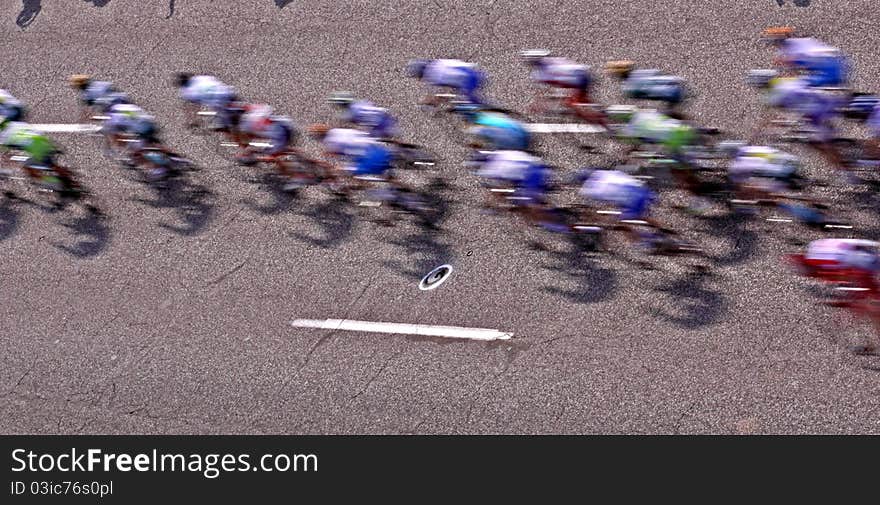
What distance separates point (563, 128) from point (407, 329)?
293 cm

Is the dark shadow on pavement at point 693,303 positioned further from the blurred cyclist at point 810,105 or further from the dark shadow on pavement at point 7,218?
the dark shadow on pavement at point 7,218

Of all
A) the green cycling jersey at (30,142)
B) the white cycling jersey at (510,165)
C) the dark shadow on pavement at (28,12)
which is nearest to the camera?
the white cycling jersey at (510,165)

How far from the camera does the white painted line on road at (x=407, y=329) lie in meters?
9.27

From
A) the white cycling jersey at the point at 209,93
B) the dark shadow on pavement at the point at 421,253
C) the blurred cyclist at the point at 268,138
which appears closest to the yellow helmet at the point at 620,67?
the dark shadow on pavement at the point at 421,253

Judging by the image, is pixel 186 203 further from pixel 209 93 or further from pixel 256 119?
pixel 256 119

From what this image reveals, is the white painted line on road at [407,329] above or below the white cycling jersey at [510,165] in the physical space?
below

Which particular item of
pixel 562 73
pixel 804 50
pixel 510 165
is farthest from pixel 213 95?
pixel 804 50

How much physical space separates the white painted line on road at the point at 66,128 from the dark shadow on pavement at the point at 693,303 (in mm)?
7243

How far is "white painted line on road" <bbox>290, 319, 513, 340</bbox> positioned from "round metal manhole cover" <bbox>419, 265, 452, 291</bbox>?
17.7 inches

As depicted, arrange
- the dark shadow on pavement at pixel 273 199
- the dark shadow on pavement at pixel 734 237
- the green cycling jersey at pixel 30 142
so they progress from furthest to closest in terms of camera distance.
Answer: the dark shadow on pavement at pixel 273 199
the green cycling jersey at pixel 30 142
the dark shadow on pavement at pixel 734 237

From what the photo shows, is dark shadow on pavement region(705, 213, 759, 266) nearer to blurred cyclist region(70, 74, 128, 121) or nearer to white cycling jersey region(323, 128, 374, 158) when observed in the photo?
white cycling jersey region(323, 128, 374, 158)

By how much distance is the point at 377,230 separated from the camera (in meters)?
10.2

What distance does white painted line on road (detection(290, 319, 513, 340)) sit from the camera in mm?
9266

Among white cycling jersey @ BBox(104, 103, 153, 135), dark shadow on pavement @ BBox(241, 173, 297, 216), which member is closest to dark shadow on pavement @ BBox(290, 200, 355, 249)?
dark shadow on pavement @ BBox(241, 173, 297, 216)
